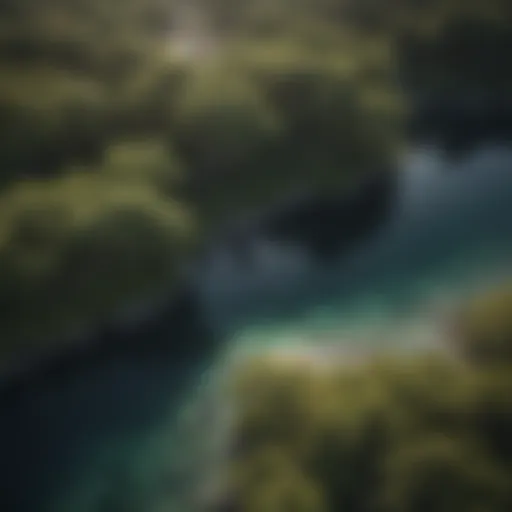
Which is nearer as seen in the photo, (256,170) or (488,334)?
(488,334)

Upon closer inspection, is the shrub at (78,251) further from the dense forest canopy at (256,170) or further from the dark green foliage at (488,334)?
the dark green foliage at (488,334)

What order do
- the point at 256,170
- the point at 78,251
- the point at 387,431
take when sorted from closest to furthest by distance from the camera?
1. the point at 387,431
2. the point at 78,251
3. the point at 256,170

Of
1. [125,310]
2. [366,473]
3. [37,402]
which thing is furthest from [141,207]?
[366,473]

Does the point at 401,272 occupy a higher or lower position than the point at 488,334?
higher

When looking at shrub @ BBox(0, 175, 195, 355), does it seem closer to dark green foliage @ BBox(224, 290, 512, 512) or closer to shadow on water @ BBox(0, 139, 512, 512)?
shadow on water @ BBox(0, 139, 512, 512)

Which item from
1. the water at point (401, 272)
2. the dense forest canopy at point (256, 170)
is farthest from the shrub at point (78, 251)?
the water at point (401, 272)

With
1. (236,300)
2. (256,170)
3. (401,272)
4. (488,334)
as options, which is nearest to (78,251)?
(236,300)

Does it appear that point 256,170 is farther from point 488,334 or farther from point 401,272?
point 488,334

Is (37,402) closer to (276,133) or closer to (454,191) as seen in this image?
(276,133)

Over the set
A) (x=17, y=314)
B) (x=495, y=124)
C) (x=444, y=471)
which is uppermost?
(x=495, y=124)

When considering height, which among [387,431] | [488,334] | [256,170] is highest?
[256,170]
